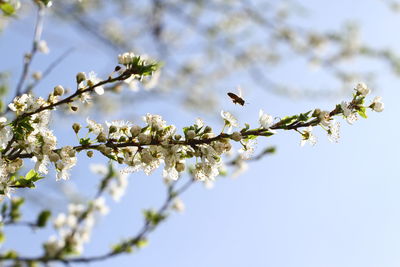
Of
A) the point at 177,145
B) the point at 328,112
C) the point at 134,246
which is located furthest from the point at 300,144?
the point at 134,246

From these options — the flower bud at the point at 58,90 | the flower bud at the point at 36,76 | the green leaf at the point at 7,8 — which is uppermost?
the flower bud at the point at 36,76

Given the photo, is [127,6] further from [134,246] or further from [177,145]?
[177,145]

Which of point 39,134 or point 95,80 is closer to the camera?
point 39,134

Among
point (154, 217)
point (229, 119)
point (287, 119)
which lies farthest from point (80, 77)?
point (154, 217)

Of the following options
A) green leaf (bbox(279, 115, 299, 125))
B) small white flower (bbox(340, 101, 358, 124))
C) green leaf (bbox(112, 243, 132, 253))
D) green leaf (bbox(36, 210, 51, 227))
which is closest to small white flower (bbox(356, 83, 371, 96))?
small white flower (bbox(340, 101, 358, 124))

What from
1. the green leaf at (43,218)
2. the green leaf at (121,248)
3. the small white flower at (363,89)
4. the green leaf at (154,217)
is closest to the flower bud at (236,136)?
the small white flower at (363,89)

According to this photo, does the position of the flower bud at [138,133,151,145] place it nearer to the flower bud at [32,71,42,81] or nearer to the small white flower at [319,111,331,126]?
the small white flower at [319,111,331,126]

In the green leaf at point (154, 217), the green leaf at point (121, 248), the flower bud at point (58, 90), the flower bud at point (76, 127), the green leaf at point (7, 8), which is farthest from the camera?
the green leaf at point (154, 217)

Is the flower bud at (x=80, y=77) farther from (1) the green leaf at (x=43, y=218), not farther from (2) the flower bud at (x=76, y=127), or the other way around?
(1) the green leaf at (x=43, y=218)

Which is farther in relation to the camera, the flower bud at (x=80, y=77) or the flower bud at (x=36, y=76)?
the flower bud at (x=36, y=76)
